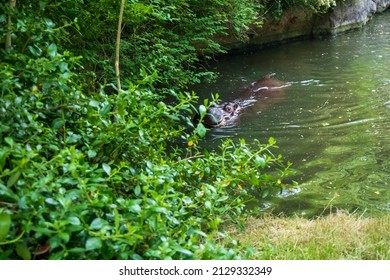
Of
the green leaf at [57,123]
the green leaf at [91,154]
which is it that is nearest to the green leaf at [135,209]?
the green leaf at [91,154]

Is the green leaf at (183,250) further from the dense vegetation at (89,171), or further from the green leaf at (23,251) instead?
the green leaf at (23,251)

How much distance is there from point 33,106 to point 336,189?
3604mm

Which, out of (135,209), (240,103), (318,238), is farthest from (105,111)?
(240,103)

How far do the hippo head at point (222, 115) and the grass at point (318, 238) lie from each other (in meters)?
3.80

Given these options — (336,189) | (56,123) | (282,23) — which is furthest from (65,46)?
(282,23)

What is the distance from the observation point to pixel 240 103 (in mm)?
9109

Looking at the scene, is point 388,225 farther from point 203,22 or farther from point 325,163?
point 203,22

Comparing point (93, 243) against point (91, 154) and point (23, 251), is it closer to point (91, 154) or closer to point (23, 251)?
point (23, 251)

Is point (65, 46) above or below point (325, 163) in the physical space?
above

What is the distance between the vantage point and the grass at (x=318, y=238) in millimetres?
3133

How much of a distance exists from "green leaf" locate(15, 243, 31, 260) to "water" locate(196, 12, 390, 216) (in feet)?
10.5

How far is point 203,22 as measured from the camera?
8492 millimetres

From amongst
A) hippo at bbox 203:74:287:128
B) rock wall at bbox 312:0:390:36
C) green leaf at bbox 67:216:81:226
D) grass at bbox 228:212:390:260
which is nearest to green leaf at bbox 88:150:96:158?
green leaf at bbox 67:216:81:226

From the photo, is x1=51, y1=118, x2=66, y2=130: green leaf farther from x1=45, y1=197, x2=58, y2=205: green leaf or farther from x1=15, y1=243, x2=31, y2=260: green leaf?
x1=15, y1=243, x2=31, y2=260: green leaf
